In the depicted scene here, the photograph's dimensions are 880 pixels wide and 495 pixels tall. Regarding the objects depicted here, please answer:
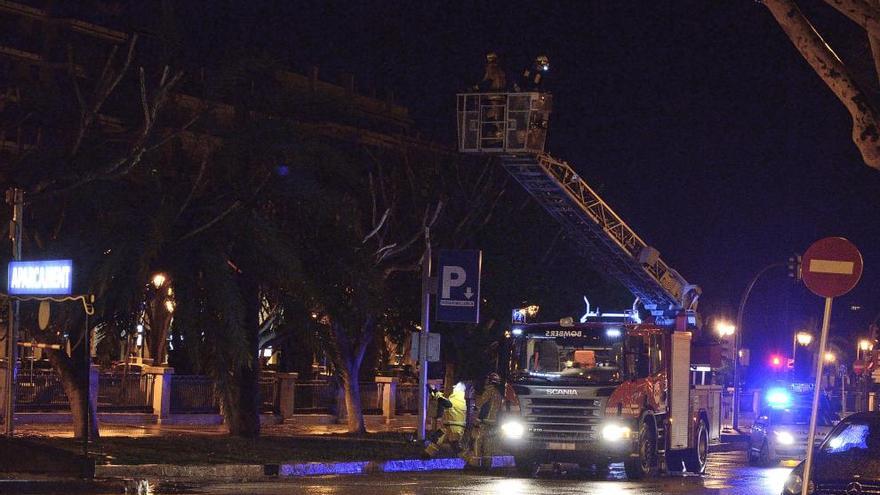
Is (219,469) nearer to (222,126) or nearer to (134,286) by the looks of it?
(134,286)

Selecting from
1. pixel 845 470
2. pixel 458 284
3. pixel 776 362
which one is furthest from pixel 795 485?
pixel 776 362

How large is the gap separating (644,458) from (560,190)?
832cm

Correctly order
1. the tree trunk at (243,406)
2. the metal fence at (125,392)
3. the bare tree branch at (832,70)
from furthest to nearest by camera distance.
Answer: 1. the metal fence at (125,392)
2. the tree trunk at (243,406)
3. the bare tree branch at (832,70)

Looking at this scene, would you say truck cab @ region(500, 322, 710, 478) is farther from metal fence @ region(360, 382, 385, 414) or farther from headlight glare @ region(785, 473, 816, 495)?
metal fence @ region(360, 382, 385, 414)

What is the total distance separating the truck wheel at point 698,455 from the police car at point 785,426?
1.52m

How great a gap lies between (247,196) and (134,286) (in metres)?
2.72

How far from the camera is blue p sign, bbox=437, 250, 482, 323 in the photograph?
27000mm

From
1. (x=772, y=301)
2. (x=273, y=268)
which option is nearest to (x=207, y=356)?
(x=273, y=268)

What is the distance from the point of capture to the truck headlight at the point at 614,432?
22.8m

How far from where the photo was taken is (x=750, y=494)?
20.3m

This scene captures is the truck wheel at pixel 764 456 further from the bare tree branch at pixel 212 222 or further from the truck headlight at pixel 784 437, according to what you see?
the bare tree branch at pixel 212 222

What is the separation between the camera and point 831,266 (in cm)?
1308

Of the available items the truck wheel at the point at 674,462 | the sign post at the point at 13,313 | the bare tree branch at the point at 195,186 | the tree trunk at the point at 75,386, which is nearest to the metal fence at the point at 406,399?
the truck wheel at the point at 674,462

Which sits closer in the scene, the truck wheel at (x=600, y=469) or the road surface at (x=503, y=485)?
the road surface at (x=503, y=485)
